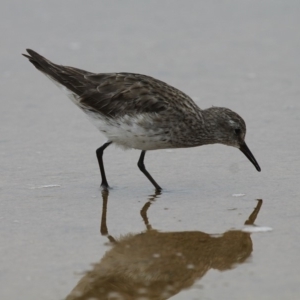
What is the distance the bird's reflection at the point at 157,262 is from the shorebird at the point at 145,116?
1322 millimetres

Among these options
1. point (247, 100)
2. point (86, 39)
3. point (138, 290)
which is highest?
point (86, 39)

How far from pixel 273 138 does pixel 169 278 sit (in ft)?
12.4

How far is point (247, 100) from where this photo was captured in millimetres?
10234

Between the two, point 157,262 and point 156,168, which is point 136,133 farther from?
point 157,262

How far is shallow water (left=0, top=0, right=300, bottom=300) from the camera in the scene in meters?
5.59

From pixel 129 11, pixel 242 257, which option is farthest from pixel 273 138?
pixel 129 11

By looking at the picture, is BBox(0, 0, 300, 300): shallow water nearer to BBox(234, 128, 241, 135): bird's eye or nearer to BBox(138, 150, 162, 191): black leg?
BBox(138, 150, 162, 191): black leg

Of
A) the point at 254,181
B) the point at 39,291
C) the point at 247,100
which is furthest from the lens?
the point at 247,100

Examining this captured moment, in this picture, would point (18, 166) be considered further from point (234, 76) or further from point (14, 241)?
point (234, 76)

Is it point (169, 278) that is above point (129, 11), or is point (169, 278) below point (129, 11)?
below

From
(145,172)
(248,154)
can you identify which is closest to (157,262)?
(145,172)

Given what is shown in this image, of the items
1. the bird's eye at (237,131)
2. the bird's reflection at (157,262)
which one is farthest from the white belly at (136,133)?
the bird's reflection at (157,262)

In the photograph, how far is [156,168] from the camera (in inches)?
328

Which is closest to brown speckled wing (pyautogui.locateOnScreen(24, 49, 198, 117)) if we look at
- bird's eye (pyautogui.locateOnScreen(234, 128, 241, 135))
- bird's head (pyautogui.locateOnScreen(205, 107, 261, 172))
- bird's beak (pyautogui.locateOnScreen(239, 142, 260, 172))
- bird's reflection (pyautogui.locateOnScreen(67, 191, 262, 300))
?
bird's head (pyautogui.locateOnScreen(205, 107, 261, 172))
